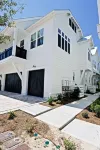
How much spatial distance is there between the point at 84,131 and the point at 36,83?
7.96m

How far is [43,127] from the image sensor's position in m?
3.99

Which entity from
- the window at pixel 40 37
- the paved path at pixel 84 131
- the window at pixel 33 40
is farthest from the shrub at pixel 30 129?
the window at pixel 33 40

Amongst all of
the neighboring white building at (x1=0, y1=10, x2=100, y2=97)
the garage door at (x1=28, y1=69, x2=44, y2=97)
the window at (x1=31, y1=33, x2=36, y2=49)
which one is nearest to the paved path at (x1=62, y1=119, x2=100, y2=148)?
the neighboring white building at (x1=0, y1=10, x2=100, y2=97)

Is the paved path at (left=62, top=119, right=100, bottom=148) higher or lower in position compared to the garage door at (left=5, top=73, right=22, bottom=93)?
lower

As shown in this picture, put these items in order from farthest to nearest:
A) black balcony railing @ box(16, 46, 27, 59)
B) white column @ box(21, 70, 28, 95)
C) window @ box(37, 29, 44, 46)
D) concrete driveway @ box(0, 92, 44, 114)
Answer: white column @ box(21, 70, 28, 95)
black balcony railing @ box(16, 46, 27, 59)
window @ box(37, 29, 44, 46)
concrete driveway @ box(0, 92, 44, 114)

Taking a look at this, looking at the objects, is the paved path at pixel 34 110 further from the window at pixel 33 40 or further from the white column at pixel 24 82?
the window at pixel 33 40

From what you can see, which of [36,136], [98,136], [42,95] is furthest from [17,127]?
[42,95]

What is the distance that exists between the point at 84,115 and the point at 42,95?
5.67 metres

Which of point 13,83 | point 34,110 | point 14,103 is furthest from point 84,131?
point 13,83

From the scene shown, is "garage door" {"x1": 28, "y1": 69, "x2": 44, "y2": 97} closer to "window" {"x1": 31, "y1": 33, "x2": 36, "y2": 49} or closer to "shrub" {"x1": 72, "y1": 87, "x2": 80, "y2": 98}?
"window" {"x1": 31, "y1": 33, "x2": 36, "y2": 49}

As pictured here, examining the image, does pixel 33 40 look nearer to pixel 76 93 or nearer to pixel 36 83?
pixel 36 83

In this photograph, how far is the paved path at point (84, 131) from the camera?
3300mm

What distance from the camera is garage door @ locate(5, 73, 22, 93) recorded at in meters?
13.9

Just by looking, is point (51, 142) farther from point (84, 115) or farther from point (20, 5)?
point (20, 5)
